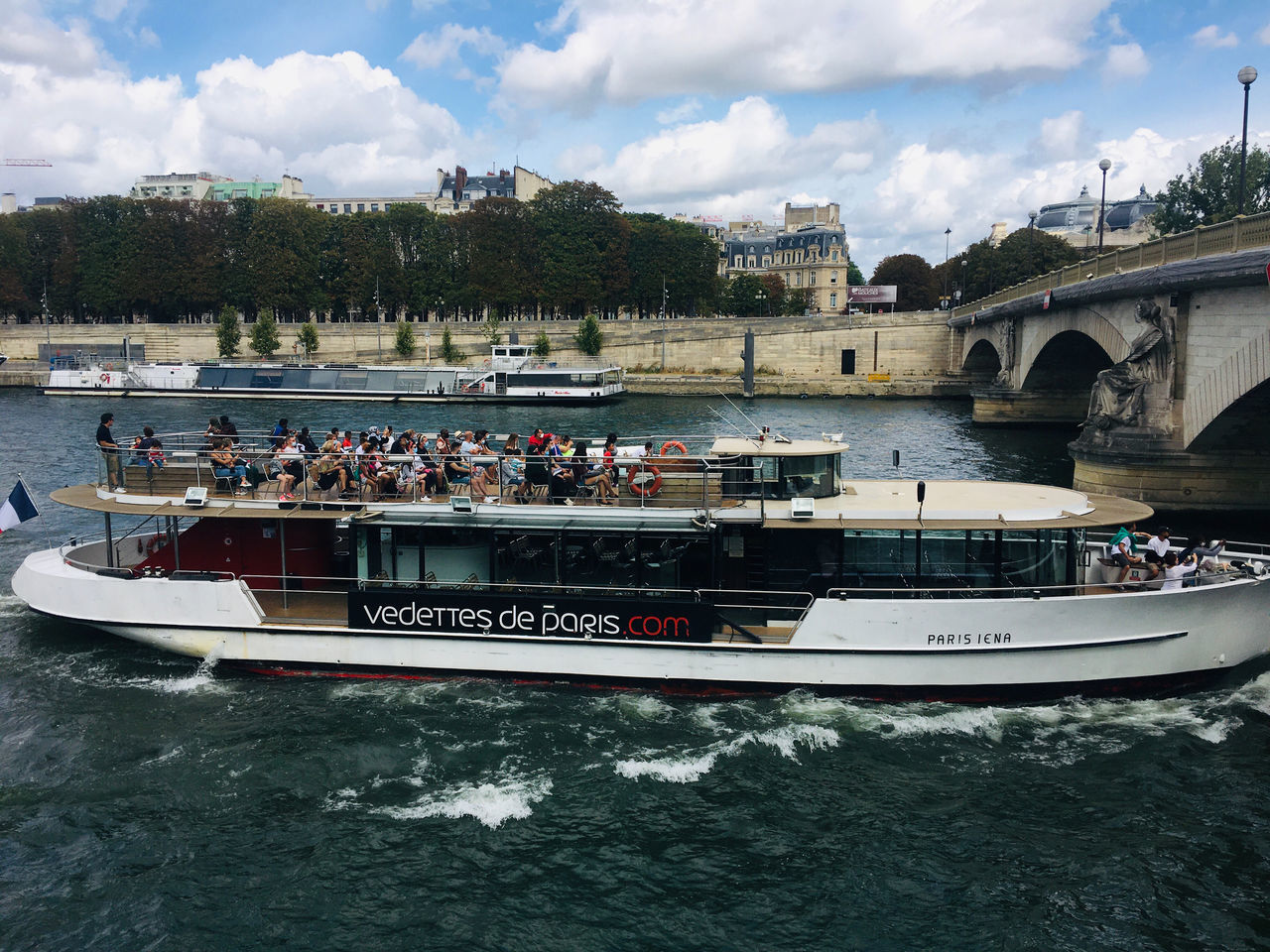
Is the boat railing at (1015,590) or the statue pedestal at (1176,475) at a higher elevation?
the statue pedestal at (1176,475)

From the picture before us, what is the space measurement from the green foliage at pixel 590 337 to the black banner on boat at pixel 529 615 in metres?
71.6

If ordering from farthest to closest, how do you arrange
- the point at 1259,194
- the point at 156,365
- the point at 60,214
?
the point at 60,214 → the point at 156,365 → the point at 1259,194

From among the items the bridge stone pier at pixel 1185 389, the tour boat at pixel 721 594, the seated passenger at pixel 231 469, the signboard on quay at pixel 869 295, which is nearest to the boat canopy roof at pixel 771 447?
the tour boat at pixel 721 594

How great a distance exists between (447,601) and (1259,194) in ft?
214

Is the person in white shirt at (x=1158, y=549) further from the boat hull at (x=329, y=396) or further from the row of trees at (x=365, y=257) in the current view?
the row of trees at (x=365, y=257)

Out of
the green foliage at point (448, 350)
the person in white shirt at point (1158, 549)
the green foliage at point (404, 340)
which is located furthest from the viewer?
the green foliage at point (404, 340)

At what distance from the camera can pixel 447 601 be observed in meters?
14.0

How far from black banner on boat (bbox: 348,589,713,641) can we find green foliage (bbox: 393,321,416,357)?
251 feet

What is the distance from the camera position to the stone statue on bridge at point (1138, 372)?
1002 inches

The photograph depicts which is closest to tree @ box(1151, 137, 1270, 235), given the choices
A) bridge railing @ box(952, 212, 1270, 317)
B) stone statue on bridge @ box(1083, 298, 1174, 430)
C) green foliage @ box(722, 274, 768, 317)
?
bridge railing @ box(952, 212, 1270, 317)

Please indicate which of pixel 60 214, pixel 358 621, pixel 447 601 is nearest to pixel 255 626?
pixel 358 621

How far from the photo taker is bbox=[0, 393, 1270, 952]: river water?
931 cm

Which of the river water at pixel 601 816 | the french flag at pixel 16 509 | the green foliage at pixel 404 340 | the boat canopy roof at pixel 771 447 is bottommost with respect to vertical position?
the river water at pixel 601 816

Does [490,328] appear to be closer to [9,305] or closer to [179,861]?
[9,305]
